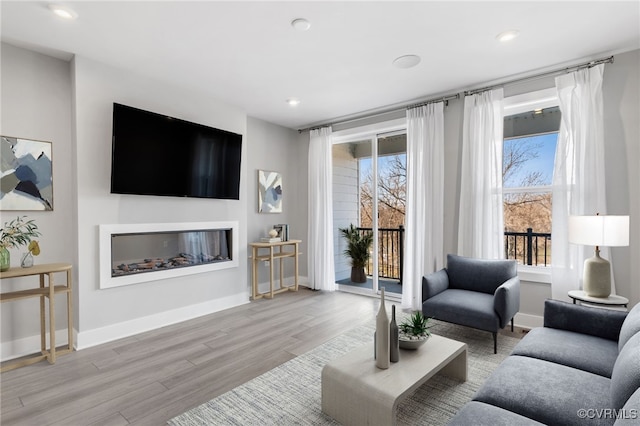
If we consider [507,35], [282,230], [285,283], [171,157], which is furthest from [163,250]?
[507,35]

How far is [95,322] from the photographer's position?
3.12m

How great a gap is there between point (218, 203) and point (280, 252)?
4.59ft

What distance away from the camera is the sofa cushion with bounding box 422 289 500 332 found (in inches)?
111

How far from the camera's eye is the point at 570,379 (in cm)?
154

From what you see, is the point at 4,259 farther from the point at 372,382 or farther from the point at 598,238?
the point at 598,238

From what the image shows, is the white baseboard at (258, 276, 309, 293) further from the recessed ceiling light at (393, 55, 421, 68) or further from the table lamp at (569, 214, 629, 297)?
the table lamp at (569, 214, 629, 297)

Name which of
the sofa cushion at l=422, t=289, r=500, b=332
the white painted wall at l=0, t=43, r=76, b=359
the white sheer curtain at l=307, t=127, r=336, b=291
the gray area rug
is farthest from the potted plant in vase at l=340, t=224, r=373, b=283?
the white painted wall at l=0, t=43, r=76, b=359

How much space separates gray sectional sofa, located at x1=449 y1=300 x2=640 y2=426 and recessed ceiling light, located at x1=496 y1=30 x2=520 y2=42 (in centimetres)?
217

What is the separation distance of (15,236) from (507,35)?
14.6 ft

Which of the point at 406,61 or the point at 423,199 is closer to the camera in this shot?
the point at 406,61

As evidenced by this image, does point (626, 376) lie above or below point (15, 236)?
below

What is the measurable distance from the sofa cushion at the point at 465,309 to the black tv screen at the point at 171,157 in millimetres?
2781

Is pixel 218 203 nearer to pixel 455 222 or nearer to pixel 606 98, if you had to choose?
pixel 455 222

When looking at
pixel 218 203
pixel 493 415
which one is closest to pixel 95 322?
pixel 218 203
